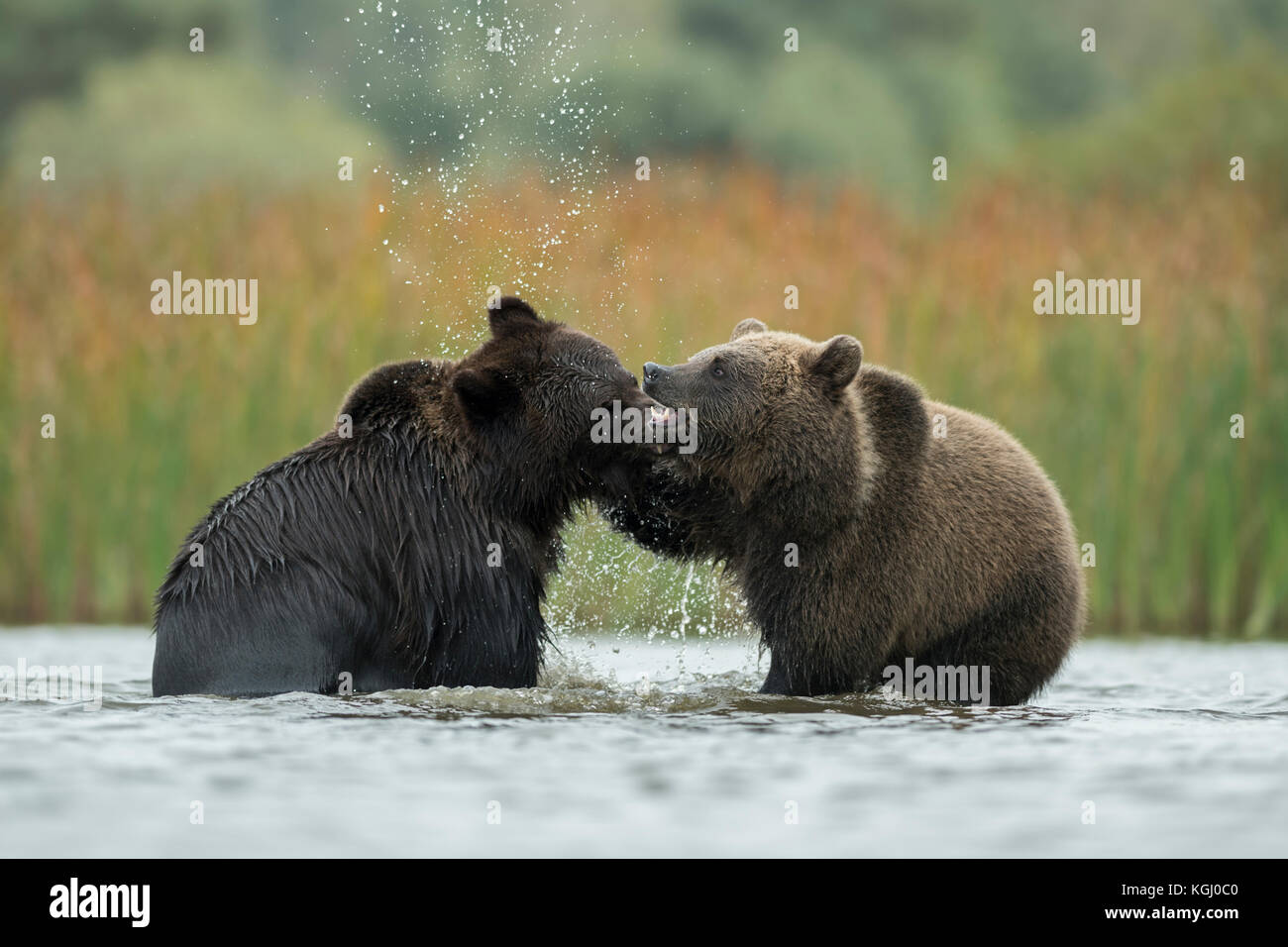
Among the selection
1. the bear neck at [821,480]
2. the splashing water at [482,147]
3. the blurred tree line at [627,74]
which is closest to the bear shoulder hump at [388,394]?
the bear neck at [821,480]

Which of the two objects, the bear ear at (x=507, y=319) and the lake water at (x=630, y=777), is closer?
the lake water at (x=630, y=777)

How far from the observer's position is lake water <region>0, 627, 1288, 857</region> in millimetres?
4980

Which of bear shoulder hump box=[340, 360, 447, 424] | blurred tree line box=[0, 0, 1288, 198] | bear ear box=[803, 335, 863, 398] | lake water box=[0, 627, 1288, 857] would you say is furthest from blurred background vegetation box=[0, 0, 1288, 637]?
blurred tree line box=[0, 0, 1288, 198]

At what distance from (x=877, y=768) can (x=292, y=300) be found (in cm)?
788

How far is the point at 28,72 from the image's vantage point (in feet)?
87.3

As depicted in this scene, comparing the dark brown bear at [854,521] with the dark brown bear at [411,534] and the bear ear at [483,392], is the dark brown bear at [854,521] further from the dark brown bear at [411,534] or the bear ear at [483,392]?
the bear ear at [483,392]

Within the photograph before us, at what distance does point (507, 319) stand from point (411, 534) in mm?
→ 1075

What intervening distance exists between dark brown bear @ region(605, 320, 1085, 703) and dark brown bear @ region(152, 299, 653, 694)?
0.44 metres

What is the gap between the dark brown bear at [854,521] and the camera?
7.39m

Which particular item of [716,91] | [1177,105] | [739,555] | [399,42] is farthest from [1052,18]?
[739,555]

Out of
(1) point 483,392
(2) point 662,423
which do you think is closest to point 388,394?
(1) point 483,392

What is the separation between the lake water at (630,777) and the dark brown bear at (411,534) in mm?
219

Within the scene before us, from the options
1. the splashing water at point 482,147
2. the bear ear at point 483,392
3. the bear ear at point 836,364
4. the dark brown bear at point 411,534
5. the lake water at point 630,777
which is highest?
the splashing water at point 482,147

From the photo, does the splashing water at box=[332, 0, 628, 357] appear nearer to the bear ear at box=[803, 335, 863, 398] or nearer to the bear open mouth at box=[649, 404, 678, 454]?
the bear open mouth at box=[649, 404, 678, 454]
